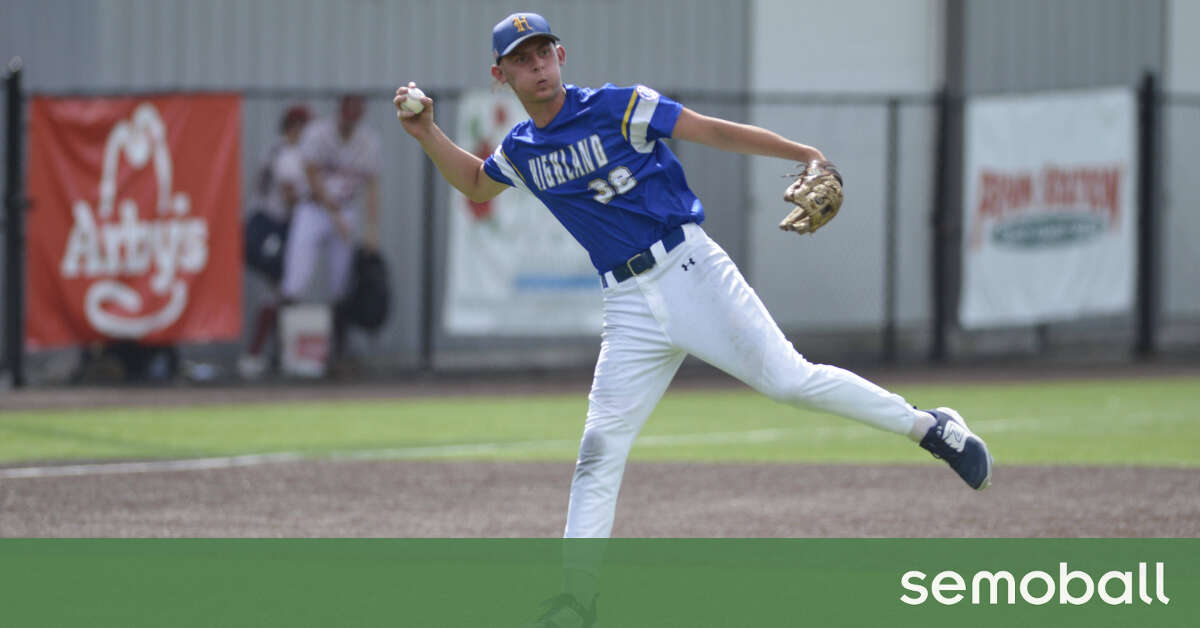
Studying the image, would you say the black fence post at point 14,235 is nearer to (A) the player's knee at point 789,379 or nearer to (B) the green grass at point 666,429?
(B) the green grass at point 666,429

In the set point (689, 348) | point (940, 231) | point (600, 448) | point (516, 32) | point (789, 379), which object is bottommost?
point (600, 448)

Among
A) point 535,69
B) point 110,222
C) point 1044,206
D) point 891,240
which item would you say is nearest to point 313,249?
point 110,222

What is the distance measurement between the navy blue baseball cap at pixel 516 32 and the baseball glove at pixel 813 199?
1.08 m

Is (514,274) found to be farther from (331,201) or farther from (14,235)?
(14,235)

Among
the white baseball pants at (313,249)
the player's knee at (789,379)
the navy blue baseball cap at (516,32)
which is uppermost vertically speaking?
the navy blue baseball cap at (516,32)

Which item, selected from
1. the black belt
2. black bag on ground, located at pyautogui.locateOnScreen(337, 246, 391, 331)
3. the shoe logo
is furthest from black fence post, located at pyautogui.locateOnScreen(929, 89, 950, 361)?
the black belt

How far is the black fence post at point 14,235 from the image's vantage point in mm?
16734

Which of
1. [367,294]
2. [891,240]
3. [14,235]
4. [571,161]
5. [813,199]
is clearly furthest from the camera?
[891,240]

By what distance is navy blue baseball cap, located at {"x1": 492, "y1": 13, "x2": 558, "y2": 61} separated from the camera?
616cm

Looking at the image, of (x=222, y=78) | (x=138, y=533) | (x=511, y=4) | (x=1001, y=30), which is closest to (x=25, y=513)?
(x=138, y=533)

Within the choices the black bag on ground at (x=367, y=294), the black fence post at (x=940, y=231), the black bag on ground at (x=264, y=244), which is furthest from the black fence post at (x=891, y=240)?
the black bag on ground at (x=264, y=244)

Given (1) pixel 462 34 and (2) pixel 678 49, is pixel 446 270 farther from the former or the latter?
(2) pixel 678 49

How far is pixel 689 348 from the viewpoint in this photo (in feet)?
20.2

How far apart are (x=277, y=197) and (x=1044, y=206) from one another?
8481 millimetres
